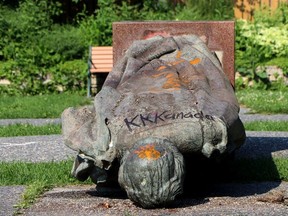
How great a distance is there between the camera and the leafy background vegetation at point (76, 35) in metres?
16.1

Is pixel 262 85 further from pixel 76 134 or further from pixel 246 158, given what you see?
pixel 76 134

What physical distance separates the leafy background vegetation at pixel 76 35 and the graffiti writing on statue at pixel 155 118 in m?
9.41

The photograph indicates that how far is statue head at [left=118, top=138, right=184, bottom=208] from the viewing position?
6.33 m

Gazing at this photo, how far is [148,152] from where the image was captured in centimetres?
639

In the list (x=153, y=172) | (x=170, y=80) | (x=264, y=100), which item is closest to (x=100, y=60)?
(x=264, y=100)

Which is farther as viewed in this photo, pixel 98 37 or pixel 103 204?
pixel 98 37

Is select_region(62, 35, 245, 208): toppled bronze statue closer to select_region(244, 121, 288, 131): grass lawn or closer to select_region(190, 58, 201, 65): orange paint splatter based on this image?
select_region(190, 58, 201, 65): orange paint splatter

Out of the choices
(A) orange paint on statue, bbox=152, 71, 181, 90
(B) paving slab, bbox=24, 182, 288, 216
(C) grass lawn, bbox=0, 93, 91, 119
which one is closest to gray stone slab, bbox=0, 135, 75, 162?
(B) paving slab, bbox=24, 182, 288, 216

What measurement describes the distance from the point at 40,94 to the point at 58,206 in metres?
9.36

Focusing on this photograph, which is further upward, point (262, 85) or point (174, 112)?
point (174, 112)

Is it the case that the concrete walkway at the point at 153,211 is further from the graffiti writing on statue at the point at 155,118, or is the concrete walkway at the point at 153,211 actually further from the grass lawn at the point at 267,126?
the grass lawn at the point at 267,126

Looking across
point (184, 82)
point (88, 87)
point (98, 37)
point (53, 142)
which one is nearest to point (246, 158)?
point (184, 82)

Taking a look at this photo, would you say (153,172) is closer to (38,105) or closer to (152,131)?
(152,131)

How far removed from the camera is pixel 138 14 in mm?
17641
